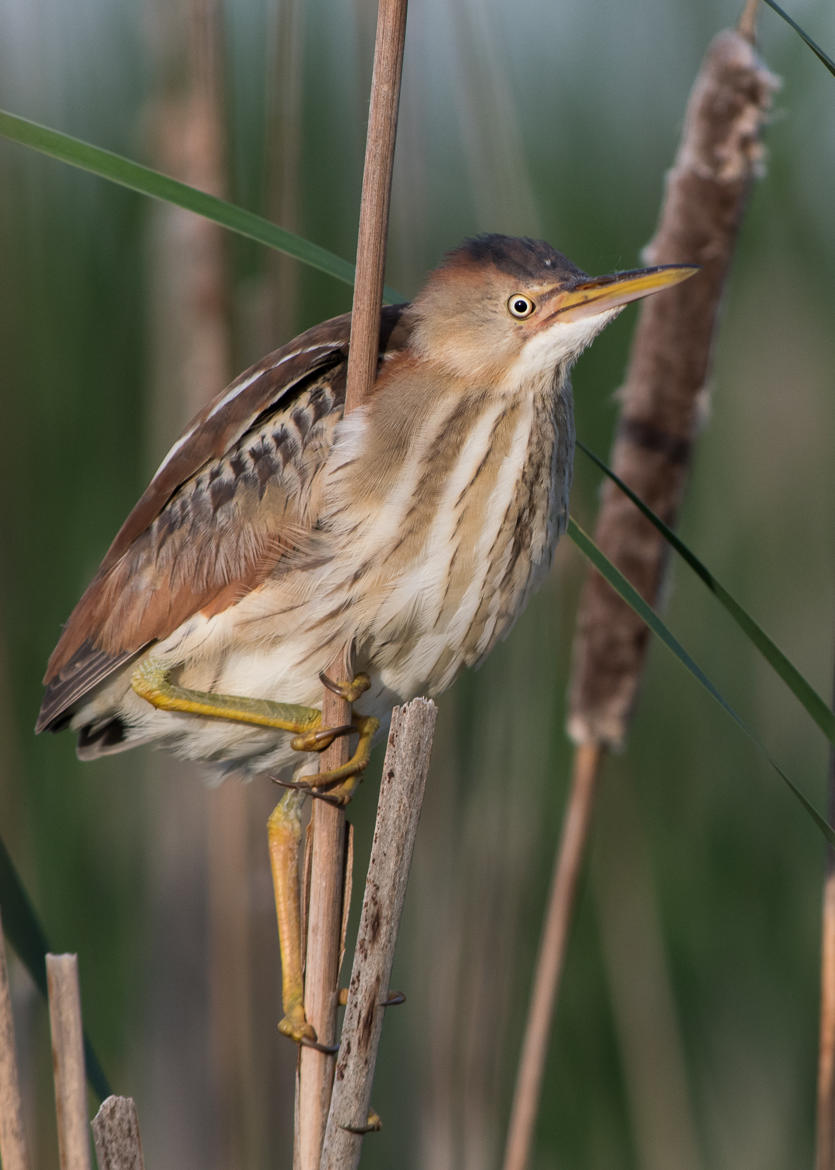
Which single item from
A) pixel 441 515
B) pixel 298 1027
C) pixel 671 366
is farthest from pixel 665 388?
pixel 298 1027

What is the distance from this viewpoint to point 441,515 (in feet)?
5.08

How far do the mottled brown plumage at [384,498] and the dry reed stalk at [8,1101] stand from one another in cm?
56

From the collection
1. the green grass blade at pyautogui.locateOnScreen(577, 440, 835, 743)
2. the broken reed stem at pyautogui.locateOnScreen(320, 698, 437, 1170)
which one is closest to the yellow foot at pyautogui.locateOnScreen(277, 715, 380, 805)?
the broken reed stem at pyautogui.locateOnScreen(320, 698, 437, 1170)

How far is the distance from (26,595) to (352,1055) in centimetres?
135

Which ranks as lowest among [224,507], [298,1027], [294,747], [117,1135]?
[117,1135]

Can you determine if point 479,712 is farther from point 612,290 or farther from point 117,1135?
point 117,1135

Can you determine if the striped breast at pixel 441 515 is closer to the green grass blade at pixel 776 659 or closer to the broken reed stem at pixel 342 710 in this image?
the broken reed stem at pixel 342 710

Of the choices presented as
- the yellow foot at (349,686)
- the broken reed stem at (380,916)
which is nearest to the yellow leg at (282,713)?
the yellow foot at (349,686)

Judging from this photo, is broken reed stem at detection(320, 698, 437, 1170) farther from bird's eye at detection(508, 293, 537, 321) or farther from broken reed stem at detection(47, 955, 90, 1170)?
bird's eye at detection(508, 293, 537, 321)

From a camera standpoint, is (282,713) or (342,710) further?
(282,713)

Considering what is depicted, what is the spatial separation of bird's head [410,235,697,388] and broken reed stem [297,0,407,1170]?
267mm

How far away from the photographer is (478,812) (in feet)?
6.93

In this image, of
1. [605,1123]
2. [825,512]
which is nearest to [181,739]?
[605,1123]

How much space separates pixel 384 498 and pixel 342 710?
9.8 inches
